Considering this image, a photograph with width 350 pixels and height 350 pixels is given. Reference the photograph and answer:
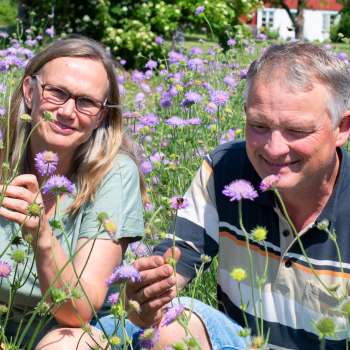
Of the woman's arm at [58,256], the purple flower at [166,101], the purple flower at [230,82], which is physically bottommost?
the purple flower at [230,82]

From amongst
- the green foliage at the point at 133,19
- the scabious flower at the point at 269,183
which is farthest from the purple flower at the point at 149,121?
the green foliage at the point at 133,19

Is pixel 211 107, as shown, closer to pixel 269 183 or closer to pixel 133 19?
pixel 269 183

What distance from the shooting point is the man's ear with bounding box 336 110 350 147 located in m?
1.83

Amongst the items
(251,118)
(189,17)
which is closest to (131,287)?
(251,118)

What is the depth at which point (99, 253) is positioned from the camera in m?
2.12

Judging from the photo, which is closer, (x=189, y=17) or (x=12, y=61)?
(x=12, y=61)

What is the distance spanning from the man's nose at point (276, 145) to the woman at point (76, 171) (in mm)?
512

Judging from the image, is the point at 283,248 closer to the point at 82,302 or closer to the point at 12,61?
the point at 82,302

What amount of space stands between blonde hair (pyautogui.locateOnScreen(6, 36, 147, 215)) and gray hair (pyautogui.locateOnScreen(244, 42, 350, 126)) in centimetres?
59

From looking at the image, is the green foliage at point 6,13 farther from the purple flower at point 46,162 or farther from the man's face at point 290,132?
the man's face at point 290,132

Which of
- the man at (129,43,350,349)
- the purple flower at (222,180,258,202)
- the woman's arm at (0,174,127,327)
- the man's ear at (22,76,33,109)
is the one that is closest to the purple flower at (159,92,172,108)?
the man's ear at (22,76,33,109)

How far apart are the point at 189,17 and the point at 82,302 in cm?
715

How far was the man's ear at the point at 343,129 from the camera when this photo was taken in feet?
5.99

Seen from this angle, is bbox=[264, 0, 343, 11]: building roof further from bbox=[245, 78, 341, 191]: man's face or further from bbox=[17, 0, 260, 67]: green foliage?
bbox=[245, 78, 341, 191]: man's face
